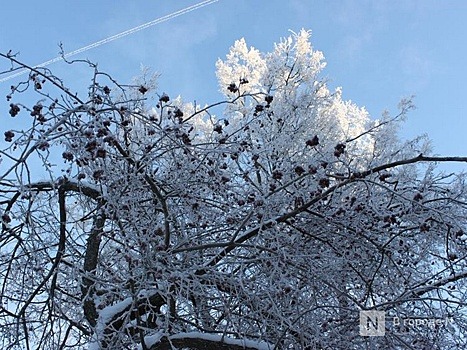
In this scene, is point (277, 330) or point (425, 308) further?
point (425, 308)

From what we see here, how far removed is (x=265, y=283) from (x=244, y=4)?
979cm

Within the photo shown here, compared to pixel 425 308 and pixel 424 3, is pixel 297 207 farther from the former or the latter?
pixel 424 3

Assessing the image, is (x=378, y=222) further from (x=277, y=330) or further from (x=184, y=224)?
(x=184, y=224)

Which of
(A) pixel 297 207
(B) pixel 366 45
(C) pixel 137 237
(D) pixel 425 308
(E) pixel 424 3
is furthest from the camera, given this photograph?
Result: (B) pixel 366 45

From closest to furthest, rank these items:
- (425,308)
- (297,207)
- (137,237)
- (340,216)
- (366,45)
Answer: (137,237) < (297,207) < (340,216) < (425,308) < (366,45)

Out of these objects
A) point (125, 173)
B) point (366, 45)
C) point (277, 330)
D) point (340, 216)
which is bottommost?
point (277, 330)

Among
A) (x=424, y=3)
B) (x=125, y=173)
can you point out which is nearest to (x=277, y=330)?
(x=125, y=173)

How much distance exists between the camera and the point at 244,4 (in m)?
12.3

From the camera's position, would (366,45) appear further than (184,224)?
Yes

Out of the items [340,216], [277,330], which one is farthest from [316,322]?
[340,216]

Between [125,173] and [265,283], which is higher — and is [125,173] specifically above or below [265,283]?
above

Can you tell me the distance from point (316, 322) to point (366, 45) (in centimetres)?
950

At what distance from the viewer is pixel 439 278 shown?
4.14 metres

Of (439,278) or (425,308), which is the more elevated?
(439,278)
